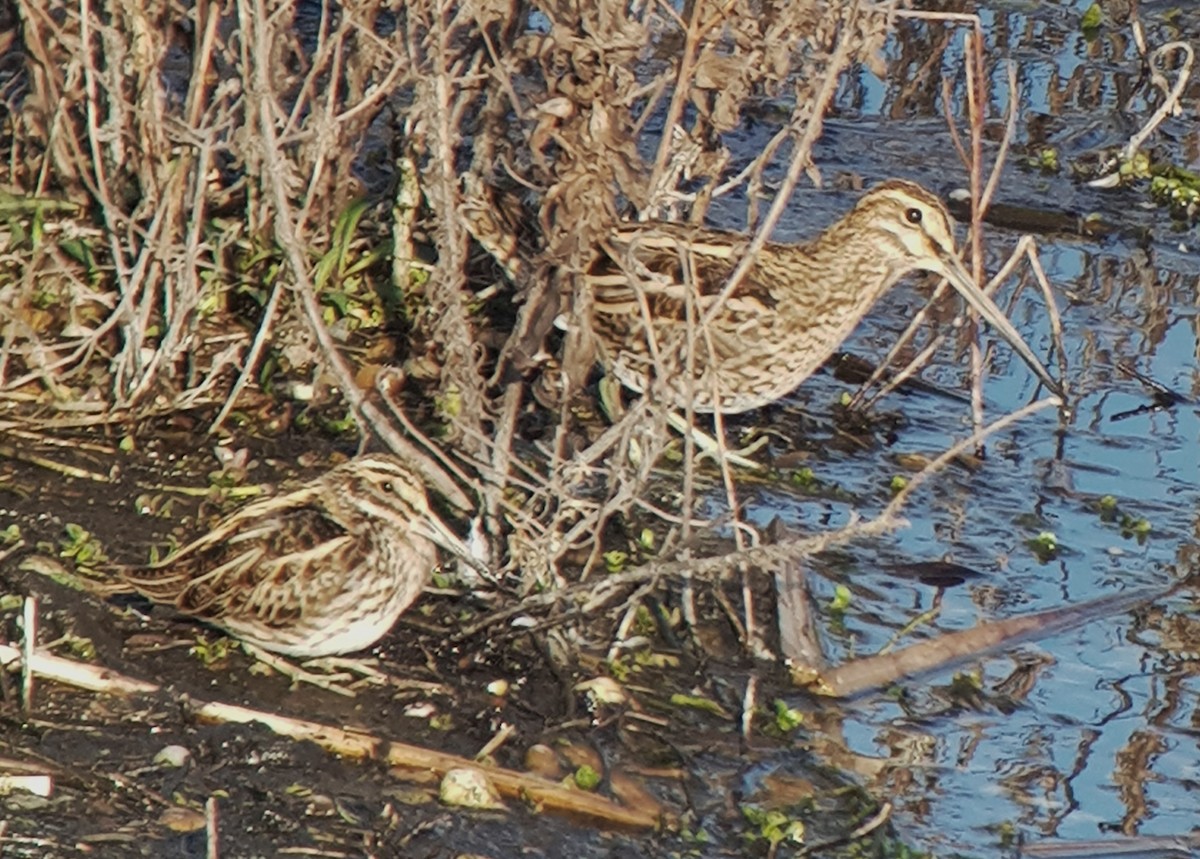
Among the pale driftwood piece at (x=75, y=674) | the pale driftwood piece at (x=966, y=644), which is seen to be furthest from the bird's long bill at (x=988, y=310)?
the pale driftwood piece at (x=75, y=674)

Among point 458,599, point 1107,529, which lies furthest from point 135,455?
point 1107,529

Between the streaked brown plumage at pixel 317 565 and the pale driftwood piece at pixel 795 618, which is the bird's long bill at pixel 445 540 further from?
the pale driftwood piece at pixel 795 618

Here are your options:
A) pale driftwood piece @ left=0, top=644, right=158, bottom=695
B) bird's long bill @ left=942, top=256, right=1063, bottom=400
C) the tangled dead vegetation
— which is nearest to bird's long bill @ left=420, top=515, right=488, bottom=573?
the tangled dead vegetation

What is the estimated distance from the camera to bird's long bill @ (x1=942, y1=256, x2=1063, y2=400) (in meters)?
6.59

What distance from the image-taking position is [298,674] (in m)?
5.02

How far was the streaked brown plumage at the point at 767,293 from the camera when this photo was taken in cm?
602

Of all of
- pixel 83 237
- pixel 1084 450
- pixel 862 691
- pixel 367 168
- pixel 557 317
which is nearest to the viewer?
pixel 862 691

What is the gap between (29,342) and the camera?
6.02 metres

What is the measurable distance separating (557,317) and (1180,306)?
2.91m

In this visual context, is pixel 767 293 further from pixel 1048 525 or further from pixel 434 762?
pixel 434 762

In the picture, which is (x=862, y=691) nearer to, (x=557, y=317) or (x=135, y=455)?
(x=557, y=317)

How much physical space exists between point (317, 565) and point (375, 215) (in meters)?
1.98

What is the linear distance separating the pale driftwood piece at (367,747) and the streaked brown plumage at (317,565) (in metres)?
0.22

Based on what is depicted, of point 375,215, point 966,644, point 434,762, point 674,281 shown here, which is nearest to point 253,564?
point 434,762
